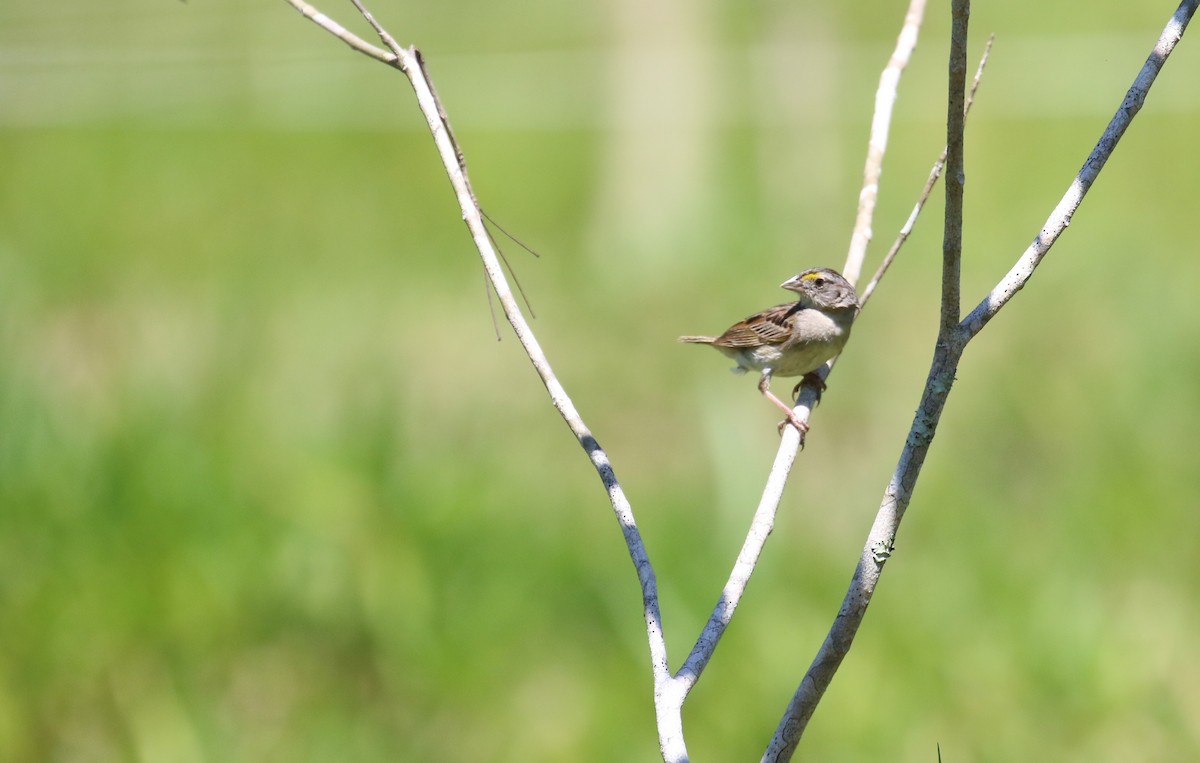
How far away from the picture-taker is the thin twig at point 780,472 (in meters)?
1.62

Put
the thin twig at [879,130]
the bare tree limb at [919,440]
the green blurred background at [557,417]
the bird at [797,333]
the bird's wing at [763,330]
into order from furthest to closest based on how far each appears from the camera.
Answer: the green blurred background at [557,417] < the bird's wing at [763,330] < the bird at [797,333] < the thin twig at [879,130] < the bare tree limb at [919,440]

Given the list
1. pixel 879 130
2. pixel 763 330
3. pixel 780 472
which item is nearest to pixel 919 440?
pixel 780 472

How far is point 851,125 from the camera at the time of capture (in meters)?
9.82

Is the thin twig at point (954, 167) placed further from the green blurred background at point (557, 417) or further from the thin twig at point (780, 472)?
the green blurred background at point (557, 417)

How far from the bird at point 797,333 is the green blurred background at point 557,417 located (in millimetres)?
729

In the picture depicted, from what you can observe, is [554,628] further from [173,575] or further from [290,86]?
[290,86]

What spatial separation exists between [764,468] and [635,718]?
52.7 inches

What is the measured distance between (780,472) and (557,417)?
4.55 meters

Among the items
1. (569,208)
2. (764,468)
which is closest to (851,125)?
(569,208)

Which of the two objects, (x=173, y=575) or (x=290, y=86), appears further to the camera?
(x=290, y=86)

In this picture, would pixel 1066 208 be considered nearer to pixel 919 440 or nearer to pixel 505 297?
pixel 919 440

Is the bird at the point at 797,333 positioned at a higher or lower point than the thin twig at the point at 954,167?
lower

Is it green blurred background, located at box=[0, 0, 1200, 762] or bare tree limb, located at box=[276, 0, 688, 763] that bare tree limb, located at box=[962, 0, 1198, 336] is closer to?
bare tree limb, located at box=[276, 0, 688, 763]

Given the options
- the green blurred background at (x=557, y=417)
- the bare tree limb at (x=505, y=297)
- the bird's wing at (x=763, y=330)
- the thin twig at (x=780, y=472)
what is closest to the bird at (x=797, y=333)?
the bird's wing at (x=763, y=330)
